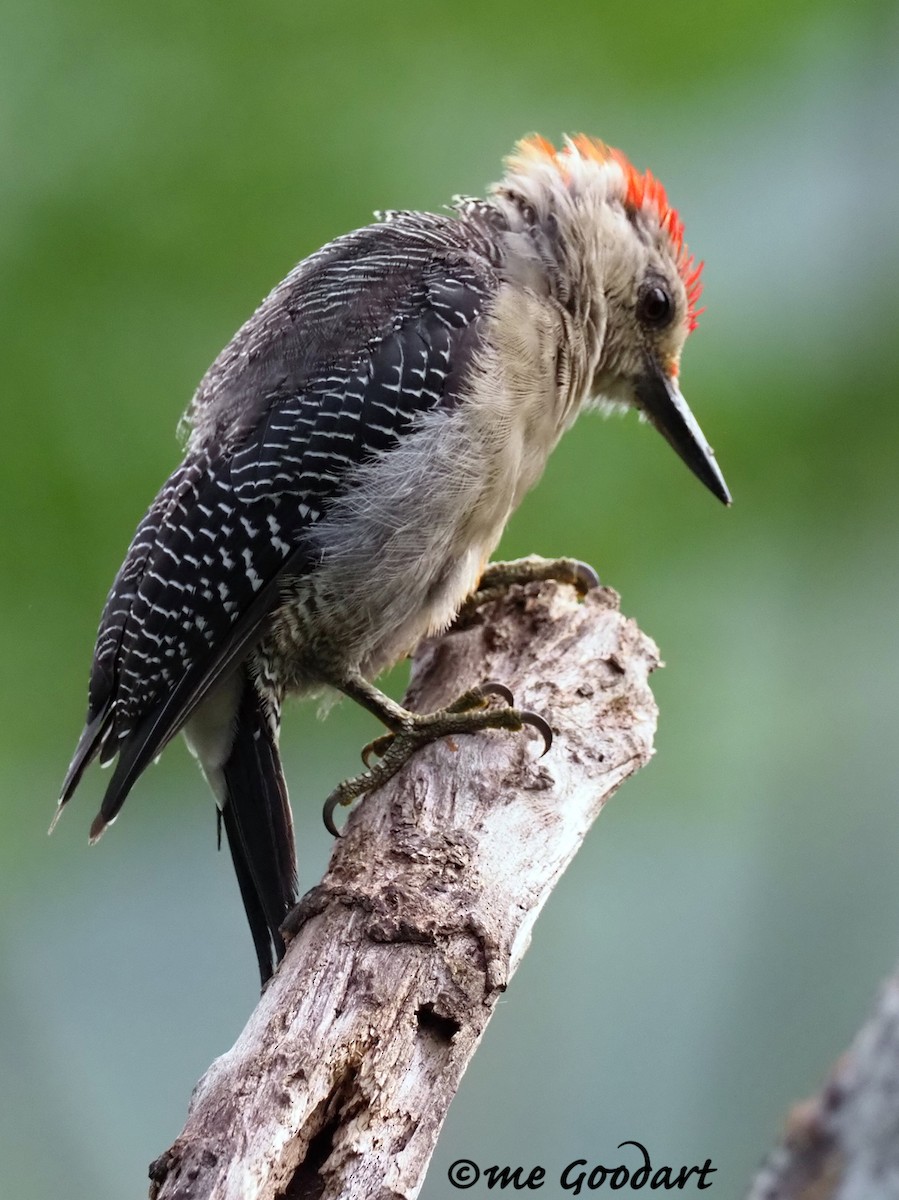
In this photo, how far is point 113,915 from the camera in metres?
5.89

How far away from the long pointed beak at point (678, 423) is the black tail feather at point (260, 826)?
5.66 ft

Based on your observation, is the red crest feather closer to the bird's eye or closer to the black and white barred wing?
the bird's eye

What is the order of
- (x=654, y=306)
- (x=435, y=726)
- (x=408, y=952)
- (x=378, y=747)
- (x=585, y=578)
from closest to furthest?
(x=408, y=952), (x=435, y=726), (x=378, y=747), (x=585, y=578), (x=654, y=306)

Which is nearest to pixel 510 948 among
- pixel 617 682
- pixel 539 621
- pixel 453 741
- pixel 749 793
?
pixel 453 741

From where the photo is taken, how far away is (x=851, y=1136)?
1018 millimetres

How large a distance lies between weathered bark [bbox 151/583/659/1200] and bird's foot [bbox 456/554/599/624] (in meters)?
0.46

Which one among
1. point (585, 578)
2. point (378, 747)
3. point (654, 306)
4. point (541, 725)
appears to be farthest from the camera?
point (654, 306)

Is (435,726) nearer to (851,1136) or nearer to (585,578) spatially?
(585,578)

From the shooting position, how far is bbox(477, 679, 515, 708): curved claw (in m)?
3.42

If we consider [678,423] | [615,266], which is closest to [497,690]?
[678,423]

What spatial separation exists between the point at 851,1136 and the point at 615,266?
3508mm

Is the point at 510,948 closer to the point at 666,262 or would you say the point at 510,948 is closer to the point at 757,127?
the point at 666,262

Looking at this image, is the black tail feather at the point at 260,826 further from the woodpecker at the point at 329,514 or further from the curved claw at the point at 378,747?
the curved claw at the point at 378,747

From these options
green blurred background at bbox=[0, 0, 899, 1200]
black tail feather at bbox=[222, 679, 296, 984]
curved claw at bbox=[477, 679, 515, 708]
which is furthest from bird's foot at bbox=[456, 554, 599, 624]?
green blurred background at bbox=[0, 0, 899, 1200]
